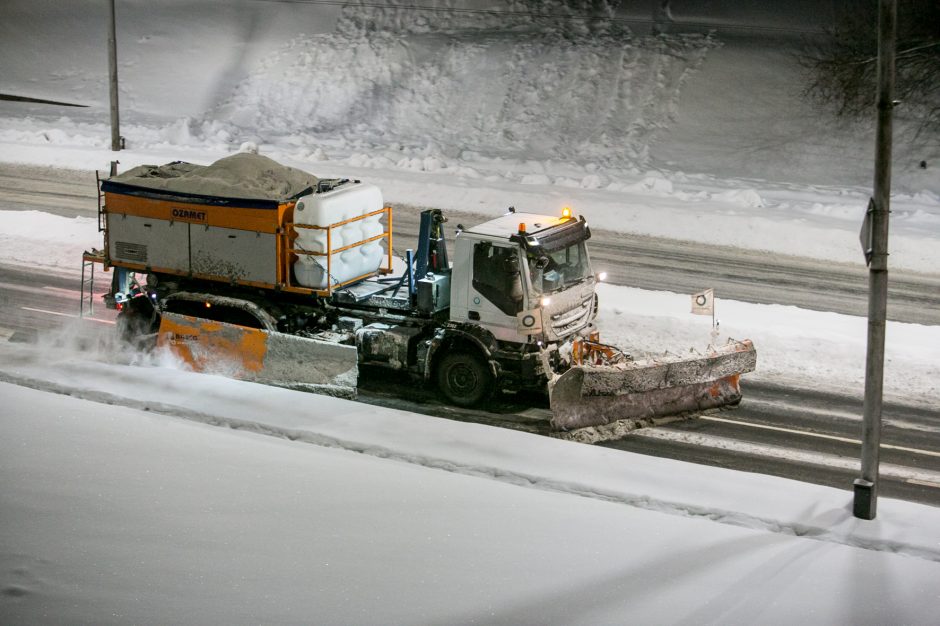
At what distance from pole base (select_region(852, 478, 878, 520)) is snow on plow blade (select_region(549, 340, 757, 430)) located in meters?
3.61

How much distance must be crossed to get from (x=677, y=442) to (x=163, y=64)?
33.2 m

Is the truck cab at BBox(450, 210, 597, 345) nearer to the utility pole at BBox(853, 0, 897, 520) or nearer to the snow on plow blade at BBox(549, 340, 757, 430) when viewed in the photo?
the snow on plow blade at BBox(549, 340, 757, 430)

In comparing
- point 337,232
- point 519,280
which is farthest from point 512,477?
point 337,232

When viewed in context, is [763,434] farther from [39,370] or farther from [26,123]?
[26,123]

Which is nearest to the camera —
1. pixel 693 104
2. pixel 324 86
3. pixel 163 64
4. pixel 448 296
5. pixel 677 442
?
pixel 677 442

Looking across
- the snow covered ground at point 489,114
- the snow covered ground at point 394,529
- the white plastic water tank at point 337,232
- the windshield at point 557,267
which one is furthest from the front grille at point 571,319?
the snow covered ground at point 489,114

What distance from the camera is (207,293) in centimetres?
1552

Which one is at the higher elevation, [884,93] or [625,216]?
[884,93]

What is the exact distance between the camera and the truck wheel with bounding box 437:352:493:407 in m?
14.4

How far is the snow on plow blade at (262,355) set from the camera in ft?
47.8

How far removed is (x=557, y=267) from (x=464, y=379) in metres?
1.93

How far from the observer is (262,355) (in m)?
14.8

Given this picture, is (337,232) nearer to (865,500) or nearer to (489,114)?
(865,500)

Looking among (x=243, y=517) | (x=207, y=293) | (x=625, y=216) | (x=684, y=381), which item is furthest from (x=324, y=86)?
(x=243, y=517)
